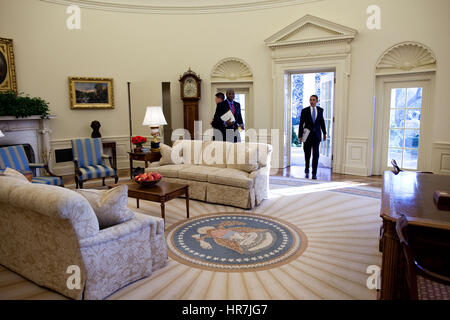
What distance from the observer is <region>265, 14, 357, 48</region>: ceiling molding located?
660 centimetres

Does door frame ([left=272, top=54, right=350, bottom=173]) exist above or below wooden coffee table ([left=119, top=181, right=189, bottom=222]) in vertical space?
above

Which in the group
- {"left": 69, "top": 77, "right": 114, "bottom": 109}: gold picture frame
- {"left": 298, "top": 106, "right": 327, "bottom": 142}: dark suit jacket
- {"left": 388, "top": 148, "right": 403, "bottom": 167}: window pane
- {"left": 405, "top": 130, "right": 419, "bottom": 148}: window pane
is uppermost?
{"left": 69, "top": 77, "right": 114, "bottom": 109}: gold picture frame

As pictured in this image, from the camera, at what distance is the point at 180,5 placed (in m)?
7.86

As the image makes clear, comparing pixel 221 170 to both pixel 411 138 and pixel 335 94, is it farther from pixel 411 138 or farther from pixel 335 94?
pixel 411 138

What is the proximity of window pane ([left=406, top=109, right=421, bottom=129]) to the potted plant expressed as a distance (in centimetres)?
736

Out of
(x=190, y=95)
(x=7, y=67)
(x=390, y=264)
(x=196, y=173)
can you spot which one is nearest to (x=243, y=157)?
(x=196, y=173)

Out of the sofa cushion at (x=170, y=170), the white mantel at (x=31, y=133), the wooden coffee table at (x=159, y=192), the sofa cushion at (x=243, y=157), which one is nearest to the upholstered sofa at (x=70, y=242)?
the wooden coffee table at (x=159, y=192)

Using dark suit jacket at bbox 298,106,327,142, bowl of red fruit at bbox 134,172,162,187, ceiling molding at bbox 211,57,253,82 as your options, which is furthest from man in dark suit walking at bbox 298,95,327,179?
bowl of red fruit at bbox 134,172,162,187

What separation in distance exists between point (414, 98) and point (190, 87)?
191 inches

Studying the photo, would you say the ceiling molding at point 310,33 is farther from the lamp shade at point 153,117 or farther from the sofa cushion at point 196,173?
the sofa cushion at point 196,173

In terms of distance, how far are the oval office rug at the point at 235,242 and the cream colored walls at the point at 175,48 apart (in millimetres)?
3763

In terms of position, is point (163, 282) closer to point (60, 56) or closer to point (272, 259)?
point (272, 259)

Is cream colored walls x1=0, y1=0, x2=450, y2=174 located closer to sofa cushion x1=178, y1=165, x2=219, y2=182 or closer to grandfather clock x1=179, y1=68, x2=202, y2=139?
grandfather clock x1=179, y1=68, x2=202, y2=139
